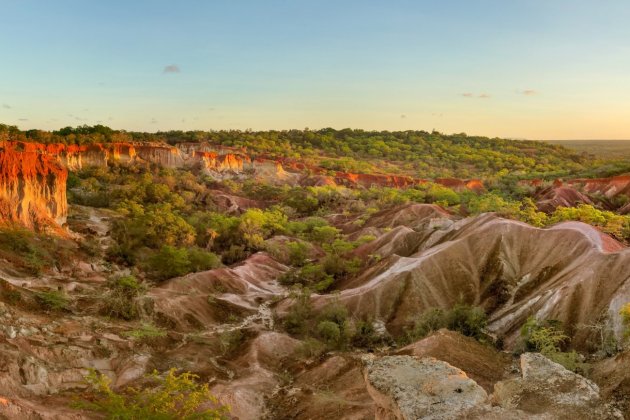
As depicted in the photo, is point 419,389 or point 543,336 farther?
point 543,336

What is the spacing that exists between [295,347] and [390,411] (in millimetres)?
13318

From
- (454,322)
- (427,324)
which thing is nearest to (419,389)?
(427,324)

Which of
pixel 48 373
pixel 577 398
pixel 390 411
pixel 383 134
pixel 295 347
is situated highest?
pixel 383 134

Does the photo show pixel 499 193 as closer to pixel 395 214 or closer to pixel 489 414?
pixel 395 214

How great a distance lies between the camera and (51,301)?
24219mm

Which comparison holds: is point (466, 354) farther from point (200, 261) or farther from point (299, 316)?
point (200, 261)

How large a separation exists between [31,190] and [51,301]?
15.1 meters

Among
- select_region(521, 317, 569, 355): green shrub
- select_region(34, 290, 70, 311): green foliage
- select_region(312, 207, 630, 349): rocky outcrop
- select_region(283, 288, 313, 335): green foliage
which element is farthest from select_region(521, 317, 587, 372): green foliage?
select_region(34, 290, 70, 311): green foliage

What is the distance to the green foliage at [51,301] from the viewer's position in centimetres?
2386

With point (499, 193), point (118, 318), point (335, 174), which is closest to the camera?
point (118, 318)

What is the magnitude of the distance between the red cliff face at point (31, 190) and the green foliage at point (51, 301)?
1208 centimetres

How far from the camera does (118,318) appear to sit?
25844mm

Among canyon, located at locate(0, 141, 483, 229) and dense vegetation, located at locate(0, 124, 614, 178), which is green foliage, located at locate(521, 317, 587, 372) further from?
dense vegetation, located at locate(0, 124, 614, 178)

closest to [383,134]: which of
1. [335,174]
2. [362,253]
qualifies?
[335,174]
